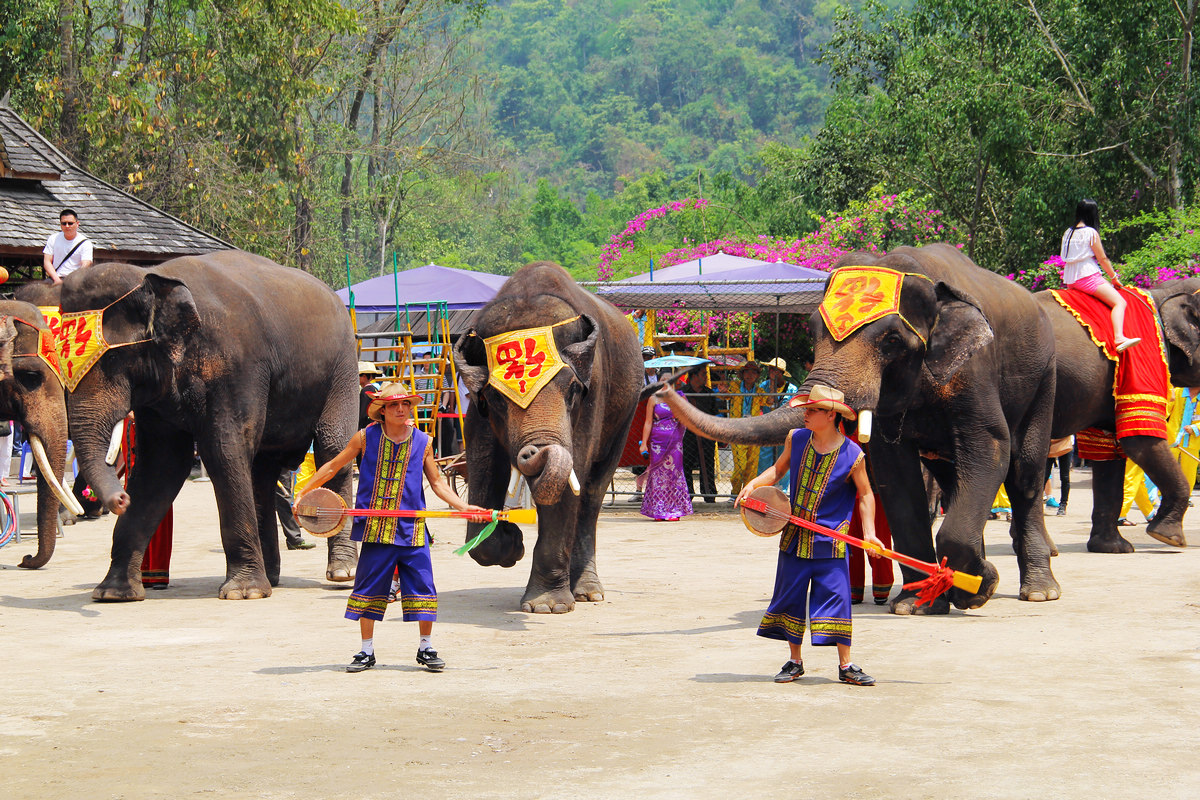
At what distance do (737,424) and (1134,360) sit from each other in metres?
4.65

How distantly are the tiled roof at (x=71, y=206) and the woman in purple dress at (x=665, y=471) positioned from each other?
6.68 m

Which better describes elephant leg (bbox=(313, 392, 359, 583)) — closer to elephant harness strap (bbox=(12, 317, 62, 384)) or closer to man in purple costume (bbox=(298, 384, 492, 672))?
elephant harness strap (bbox=(12, 317, 62, 384))

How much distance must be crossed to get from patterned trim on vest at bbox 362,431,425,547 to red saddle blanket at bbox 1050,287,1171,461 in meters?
5.97

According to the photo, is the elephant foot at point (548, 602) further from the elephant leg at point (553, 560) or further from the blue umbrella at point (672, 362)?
the blue umbrella at point (672, 362)

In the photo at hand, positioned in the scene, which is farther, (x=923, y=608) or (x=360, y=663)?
(x=923, y=608)

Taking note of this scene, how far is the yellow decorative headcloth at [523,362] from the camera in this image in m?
8.55

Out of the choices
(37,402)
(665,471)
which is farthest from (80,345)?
(665,471)

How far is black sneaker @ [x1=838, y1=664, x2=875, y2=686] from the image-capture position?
6621 mm

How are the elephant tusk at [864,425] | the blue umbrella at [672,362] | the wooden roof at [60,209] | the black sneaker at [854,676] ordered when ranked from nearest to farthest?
the black sneaker at [854,676] → the elephant tusk at [864,425] → the blue umbrella at [672,362] → the wooden roof at [60,209]

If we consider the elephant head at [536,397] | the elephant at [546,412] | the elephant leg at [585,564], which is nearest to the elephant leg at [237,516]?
the elephant at [546,412]

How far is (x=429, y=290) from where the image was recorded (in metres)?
19.9

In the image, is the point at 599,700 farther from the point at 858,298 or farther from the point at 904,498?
the point at 904,498

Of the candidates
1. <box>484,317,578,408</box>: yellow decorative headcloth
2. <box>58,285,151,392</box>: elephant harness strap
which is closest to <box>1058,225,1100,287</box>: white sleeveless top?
<box>484,317,578,408</box>: yellow decorative headcloth

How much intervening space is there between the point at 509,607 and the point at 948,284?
3.39 meters
